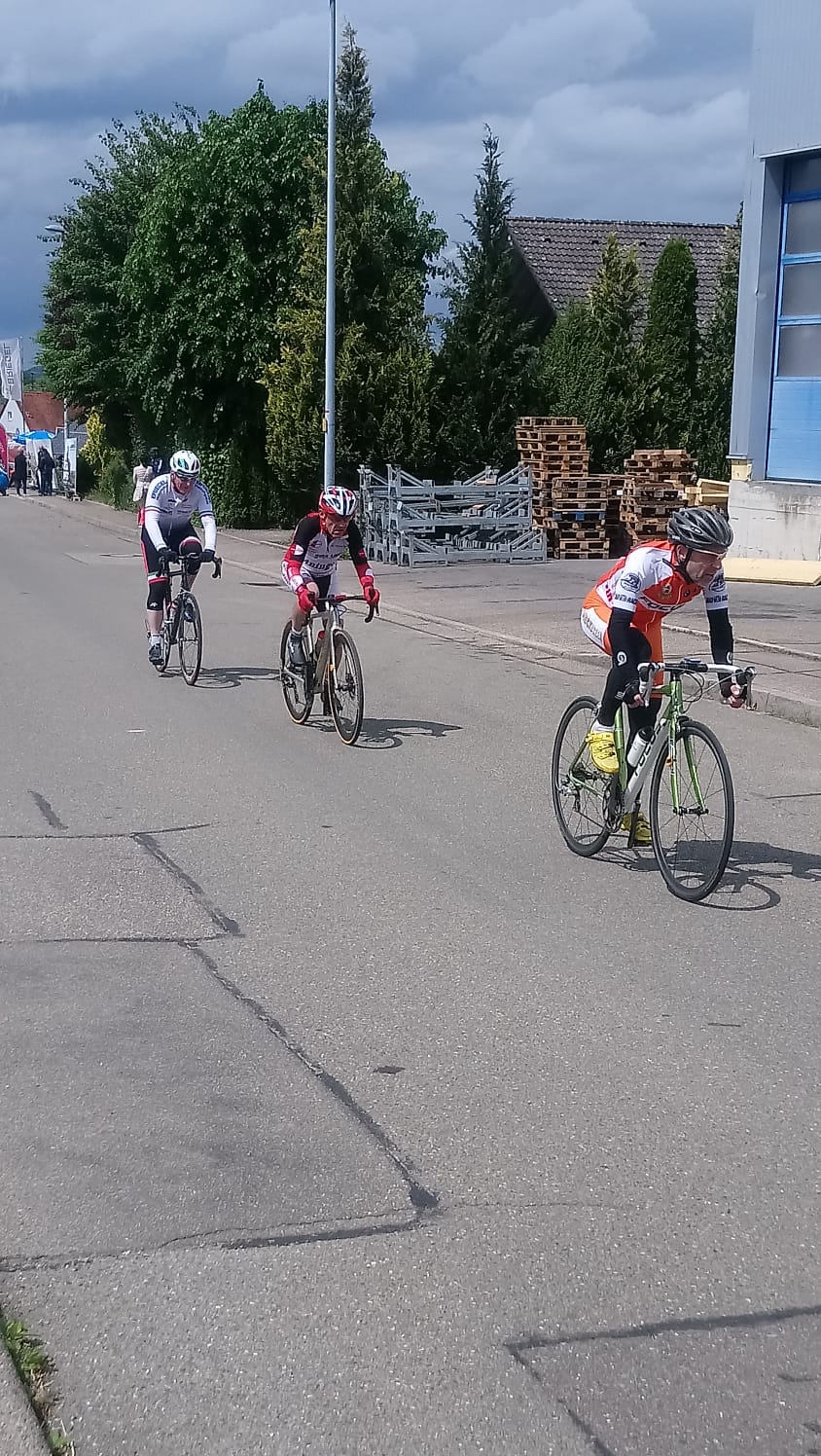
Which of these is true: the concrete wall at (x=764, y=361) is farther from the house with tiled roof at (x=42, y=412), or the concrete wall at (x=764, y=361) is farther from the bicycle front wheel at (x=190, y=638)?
the house with tiled roof at (x=42, y=412)

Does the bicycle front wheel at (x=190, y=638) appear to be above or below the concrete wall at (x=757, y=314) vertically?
below

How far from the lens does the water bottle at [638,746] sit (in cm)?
701

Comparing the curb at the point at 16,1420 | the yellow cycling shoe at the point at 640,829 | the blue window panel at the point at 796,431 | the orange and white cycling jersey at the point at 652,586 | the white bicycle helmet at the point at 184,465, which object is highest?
the blue window panel at the point at 796,431

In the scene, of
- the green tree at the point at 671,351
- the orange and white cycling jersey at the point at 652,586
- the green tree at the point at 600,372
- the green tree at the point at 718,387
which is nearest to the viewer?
the orange and white cycling jersey at the point at 652,586

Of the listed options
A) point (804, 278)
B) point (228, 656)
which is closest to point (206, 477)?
point (804, 278)

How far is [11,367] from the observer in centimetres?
6297

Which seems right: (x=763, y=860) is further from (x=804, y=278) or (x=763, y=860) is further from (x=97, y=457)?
(x=97, y=457)

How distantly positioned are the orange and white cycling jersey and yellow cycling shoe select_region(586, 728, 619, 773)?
1.79 ft

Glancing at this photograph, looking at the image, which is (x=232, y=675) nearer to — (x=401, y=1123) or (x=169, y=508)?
(x=169, y=508)

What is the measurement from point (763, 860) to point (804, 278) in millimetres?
16257

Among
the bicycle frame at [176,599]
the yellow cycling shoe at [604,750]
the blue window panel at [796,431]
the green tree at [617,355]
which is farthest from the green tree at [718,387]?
the yellow cycling shoe at [604,750]

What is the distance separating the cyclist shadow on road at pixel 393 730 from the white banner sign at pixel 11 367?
5506cm

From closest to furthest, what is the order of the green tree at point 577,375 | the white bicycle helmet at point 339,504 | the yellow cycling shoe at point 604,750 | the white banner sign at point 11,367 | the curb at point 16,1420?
1. the curb at point 16,1420
2. the yellow cycling shoe at point 604,750
3. the white bicycle helmet at point 339,504
4. the green tree at point 577,375
5. the white banner sign at point 11,367

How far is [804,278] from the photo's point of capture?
2175cm
